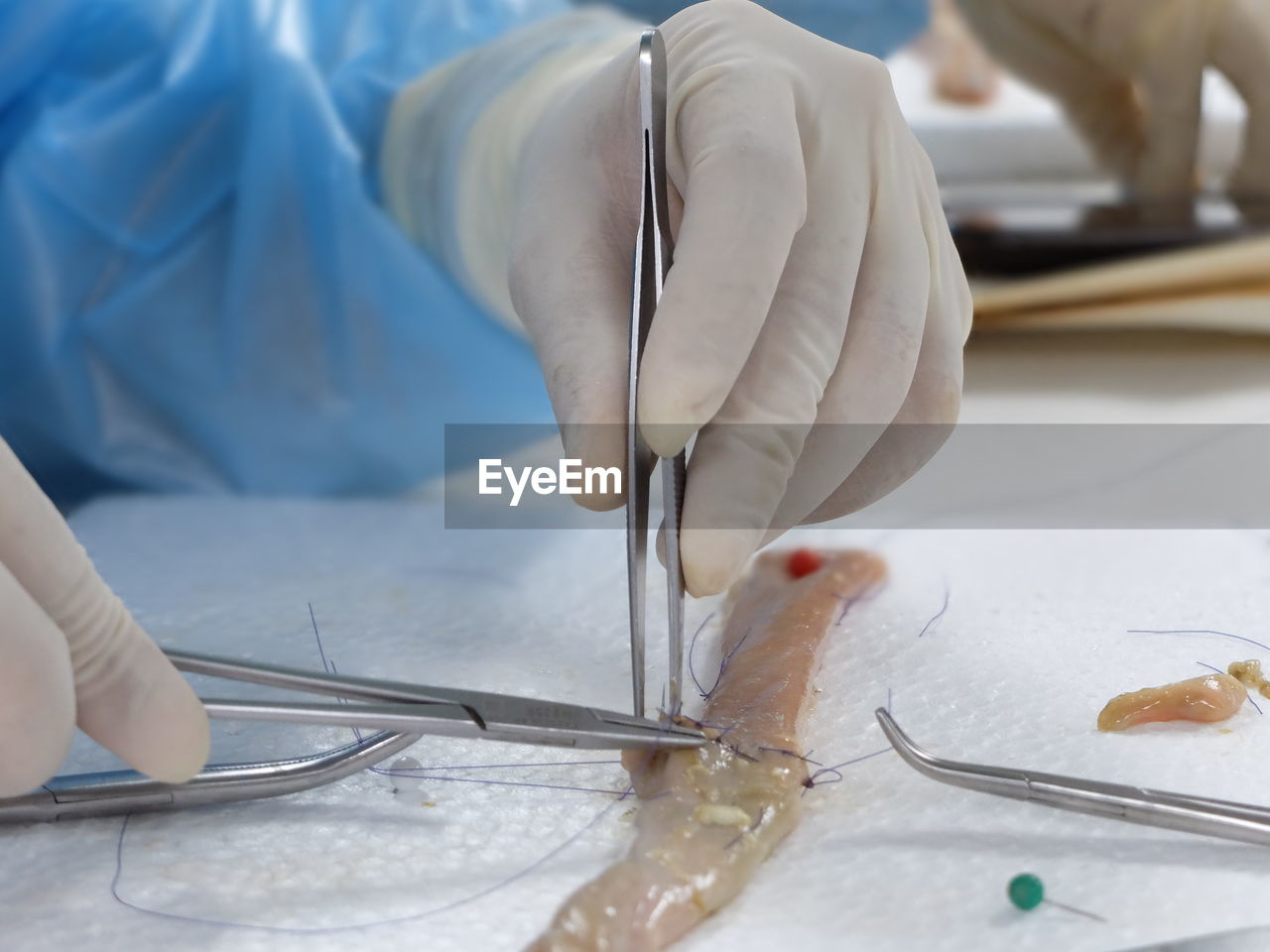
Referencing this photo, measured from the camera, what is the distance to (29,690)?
0.59 metres

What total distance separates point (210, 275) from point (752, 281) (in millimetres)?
787

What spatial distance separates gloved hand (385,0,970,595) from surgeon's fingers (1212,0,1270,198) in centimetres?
88

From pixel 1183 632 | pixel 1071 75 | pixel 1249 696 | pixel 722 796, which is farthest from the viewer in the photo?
pixel 1071 75

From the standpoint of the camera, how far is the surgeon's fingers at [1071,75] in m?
1.63

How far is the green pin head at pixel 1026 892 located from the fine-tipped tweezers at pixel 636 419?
0.86 feet

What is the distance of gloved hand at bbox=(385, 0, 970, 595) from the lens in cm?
78

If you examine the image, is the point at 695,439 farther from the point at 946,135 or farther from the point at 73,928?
the point at 946,135

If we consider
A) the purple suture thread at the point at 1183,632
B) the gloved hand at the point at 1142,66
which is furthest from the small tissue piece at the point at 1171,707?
the gloved hand at the point at 1142,66

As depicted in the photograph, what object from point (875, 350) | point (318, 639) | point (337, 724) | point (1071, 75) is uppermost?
point (1071, 75)

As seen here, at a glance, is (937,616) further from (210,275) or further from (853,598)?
(210,275)

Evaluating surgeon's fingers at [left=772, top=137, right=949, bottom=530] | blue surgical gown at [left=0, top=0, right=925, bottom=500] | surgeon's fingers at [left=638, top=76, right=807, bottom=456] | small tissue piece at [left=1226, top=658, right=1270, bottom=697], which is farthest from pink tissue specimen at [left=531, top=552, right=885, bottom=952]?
blue surgical gown at [left=0, top=0, right=925, bottom=500]

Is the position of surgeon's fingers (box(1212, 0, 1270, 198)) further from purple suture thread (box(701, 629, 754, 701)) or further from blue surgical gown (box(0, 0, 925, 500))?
purple suture thread (box(701, 629, 754, 701))

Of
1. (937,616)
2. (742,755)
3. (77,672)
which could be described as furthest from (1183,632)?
(77,672)

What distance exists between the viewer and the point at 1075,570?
107cm
